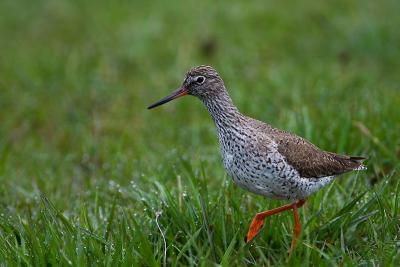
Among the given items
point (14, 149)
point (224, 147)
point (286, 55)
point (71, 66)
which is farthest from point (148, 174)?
point (286, 55)

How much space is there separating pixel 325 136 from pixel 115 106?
3533 millimetres

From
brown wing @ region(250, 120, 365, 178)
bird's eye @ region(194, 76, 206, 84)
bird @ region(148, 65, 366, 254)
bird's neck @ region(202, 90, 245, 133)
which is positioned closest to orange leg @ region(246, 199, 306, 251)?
bird @ region(148, 65, 366, 254)

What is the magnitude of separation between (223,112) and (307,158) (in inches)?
28.7

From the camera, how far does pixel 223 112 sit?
5.17m

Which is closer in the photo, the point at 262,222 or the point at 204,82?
the point at 262,222

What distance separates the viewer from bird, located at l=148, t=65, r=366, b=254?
15.7ft

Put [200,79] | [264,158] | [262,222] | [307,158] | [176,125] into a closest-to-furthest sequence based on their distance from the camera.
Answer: [264,158]
[262,222]
[307,158]
[200,79]
[176,125]

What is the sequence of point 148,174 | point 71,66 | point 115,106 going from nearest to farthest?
point 148,174
point 115,106
point 71,66

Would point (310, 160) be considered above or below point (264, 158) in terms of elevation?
below

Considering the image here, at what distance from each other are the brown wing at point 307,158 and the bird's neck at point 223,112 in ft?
0.76

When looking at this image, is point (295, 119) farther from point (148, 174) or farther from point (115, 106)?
point (115, 106)

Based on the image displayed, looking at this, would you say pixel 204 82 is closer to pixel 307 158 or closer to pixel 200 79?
pixel 200 79

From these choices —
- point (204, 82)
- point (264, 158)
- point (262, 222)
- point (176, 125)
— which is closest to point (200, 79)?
point (204, 82)

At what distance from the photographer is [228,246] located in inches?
184
